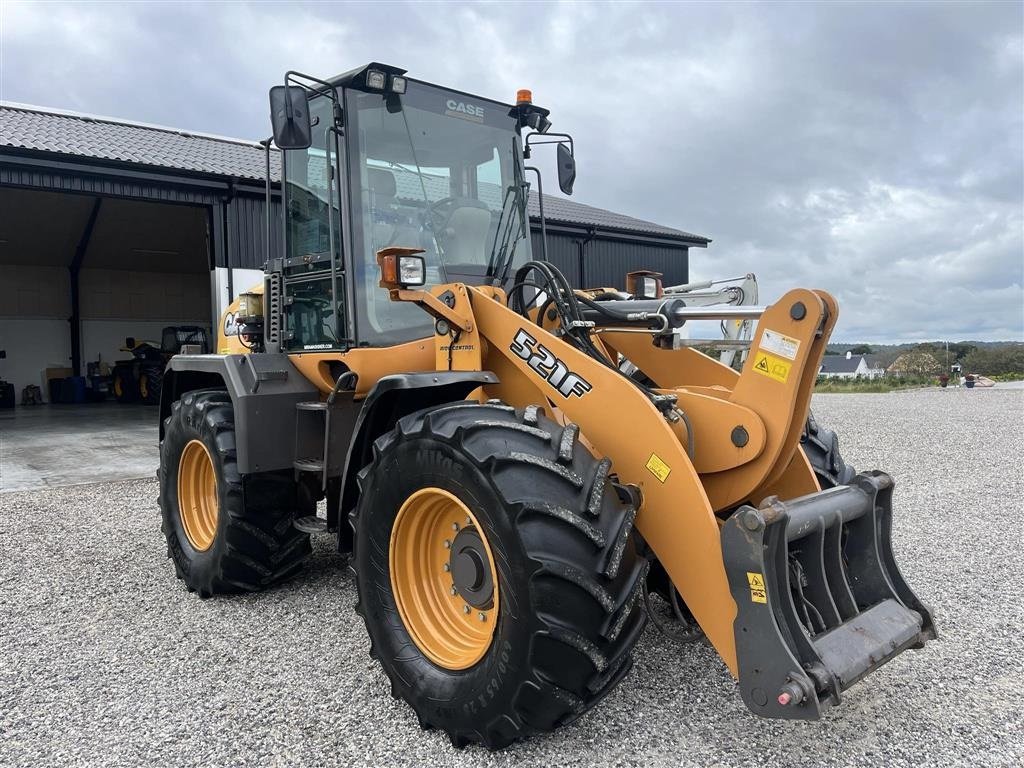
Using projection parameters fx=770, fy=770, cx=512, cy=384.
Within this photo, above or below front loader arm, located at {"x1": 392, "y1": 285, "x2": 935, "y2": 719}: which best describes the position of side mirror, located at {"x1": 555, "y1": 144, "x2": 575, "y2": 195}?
above

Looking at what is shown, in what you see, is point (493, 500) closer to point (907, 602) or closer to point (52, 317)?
point (907, 602)

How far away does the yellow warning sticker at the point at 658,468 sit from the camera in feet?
9.10

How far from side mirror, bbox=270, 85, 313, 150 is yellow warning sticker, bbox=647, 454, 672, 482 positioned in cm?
215

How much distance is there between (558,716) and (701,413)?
124 cm

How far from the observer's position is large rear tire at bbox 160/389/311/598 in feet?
14.1

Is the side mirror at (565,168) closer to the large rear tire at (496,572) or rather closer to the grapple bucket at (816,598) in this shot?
the large rear tire at (496,572)

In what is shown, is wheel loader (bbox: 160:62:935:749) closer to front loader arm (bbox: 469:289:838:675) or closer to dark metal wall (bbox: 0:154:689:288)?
front loader arm (bbox: 469:289:838:675)

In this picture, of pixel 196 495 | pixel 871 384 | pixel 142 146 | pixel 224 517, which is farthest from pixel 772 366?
pixel 871 384

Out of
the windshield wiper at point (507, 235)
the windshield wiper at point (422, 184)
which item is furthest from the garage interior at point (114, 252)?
the windshield wiper at point (422, 184)

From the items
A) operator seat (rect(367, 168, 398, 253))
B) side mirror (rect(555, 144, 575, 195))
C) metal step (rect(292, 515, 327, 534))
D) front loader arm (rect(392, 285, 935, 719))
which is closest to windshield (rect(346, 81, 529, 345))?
operator seat (rect(367, 168, 398, 253))

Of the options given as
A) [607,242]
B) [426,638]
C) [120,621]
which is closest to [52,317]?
[607,242]

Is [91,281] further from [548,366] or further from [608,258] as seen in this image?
[548,366]

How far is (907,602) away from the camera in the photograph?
116 inches

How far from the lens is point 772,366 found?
282cm
